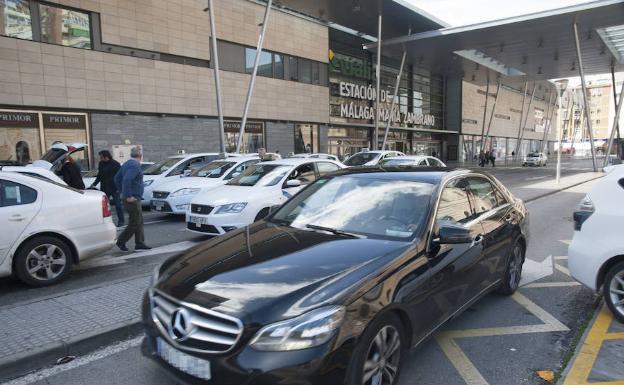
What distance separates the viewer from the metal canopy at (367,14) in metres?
26.9

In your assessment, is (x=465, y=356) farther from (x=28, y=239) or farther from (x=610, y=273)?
(x=28, y=239)

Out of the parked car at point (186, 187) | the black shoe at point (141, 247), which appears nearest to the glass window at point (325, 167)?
the parked car at point (186, 187)

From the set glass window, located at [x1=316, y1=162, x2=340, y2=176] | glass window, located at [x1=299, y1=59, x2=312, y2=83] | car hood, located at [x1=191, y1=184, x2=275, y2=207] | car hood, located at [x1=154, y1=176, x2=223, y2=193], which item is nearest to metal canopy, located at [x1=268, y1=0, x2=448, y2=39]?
glass window, located at [x1=299, y1=59, x2=312, y2=83]

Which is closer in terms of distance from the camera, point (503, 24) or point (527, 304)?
point (527, 304)

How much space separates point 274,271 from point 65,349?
82.0 inches

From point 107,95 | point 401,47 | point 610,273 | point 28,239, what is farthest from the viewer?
point 401,47

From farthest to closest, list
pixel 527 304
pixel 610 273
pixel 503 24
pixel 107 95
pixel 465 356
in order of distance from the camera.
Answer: pixel 503 24, pixel 107 95, pixel 527 304, pixel 610 273, pixel 465 356

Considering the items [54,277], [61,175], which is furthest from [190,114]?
[54,277]

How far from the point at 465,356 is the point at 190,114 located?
22303 mm

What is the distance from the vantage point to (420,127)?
48188mm

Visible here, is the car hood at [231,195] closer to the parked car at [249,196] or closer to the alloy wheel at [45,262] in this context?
the parked car at [249,196]

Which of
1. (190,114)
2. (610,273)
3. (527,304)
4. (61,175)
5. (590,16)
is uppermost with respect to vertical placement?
(590,16)

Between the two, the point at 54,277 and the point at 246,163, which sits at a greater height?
the point at 246,163

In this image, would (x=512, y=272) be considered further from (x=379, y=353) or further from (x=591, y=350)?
(x=379, y=353)
